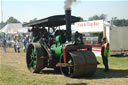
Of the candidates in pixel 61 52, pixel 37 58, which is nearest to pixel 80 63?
pixel 61 52

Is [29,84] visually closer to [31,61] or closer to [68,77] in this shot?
[68,77]

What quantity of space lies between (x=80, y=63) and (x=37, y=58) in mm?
1992

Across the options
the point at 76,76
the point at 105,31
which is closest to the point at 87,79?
the point at 76,76

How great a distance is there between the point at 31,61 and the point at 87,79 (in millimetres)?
2984

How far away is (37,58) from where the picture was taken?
27.2 ft

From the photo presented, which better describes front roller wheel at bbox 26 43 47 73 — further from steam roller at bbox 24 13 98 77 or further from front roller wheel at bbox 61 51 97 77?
front roller wheel at bbox 61 51 97 77

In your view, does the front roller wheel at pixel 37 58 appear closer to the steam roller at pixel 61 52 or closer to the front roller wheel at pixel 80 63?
the steam roller at pixel 61 52

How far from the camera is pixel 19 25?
37719 mm

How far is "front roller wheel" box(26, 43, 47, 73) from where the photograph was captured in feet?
27.3

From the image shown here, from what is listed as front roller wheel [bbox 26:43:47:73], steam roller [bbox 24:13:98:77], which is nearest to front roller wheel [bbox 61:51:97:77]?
steam roller [bbox 24:13:98:77]

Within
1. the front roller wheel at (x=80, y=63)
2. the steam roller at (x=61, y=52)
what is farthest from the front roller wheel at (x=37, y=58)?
the front roller wheel at (x=80, y=63)

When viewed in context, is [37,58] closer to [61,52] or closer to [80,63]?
[61,52]

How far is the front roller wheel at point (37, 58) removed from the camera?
8.33 metres

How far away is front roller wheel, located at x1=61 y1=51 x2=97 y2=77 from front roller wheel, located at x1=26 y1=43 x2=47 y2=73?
1.22 metres
